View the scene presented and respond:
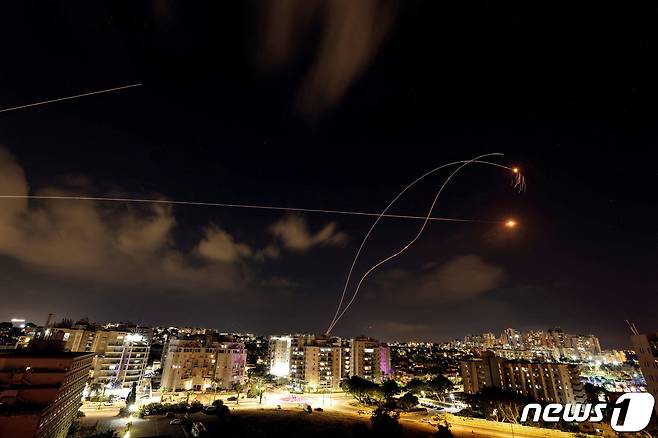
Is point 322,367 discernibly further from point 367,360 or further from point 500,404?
point 500,404

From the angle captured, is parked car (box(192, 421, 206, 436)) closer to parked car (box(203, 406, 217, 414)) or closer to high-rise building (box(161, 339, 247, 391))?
parked car (box(203, 406, 217, 414))

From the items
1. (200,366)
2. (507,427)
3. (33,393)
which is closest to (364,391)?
(507,427)

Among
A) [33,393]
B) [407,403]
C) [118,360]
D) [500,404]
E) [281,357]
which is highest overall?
[281,357]

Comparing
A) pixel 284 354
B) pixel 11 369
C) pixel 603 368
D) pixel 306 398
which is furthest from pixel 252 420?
pixel 603 368

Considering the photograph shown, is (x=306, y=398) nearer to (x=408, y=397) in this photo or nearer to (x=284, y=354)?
(x=408, y=397)

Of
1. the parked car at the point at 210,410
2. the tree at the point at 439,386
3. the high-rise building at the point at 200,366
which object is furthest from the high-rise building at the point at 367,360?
the parked car at the point at 210,410

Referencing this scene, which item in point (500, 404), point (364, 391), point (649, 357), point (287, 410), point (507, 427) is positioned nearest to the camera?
point (649, 357)
